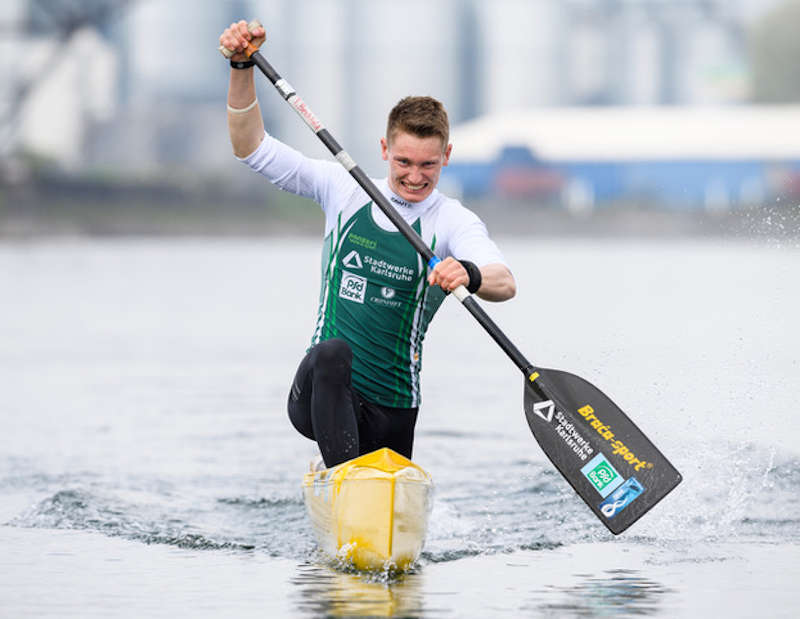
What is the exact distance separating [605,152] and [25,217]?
30806 millimetres

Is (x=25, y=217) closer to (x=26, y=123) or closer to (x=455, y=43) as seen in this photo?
(x=26, y=123)

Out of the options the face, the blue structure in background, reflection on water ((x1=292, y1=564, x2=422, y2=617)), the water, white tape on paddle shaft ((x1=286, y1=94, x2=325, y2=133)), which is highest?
the blue structure in background

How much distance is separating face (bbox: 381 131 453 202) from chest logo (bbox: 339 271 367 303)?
36 centimetres

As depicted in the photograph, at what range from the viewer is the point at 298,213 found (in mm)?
66688

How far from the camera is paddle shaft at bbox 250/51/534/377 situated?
233 inches

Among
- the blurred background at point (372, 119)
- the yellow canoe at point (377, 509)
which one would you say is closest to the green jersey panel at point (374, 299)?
the yellow canoe at point (377, 509)

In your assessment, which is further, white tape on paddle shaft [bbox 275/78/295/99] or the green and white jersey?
white tape on paddle shaft [bbox 275/78/295/99]

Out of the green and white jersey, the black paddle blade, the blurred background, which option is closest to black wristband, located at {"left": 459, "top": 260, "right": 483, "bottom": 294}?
the green and white jersey

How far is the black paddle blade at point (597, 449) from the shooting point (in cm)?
619

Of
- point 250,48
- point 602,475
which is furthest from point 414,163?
point 602,475

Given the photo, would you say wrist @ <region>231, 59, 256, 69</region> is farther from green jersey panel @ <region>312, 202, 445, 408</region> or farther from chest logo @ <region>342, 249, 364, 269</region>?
chest logo @ <region>342, 249, 364, 269</region>

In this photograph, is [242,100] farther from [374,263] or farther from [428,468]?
[428,468]

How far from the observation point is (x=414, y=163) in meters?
5.95

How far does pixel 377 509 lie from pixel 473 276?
929 millimetres
